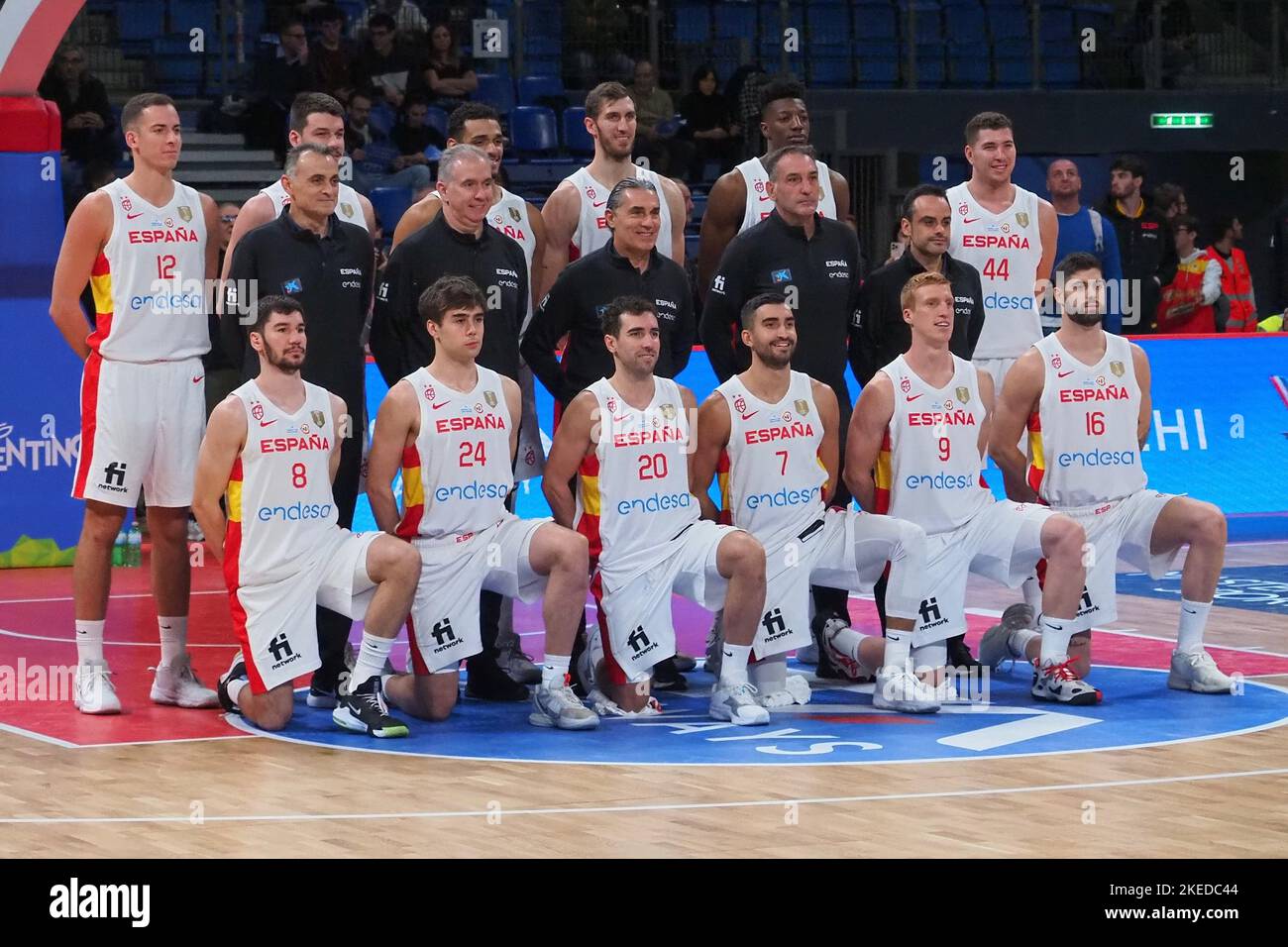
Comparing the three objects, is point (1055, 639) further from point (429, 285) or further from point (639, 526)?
point (429, 285)

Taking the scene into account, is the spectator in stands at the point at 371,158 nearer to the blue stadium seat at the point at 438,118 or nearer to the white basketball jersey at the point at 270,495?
the blue stadium seat at the point at 438,118

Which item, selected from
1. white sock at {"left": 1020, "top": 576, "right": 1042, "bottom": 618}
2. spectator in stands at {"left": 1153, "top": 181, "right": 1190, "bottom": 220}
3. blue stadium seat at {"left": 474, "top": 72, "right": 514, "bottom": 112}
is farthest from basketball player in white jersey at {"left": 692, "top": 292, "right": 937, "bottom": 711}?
blue stadium seat at {"left": 474, "top": 72, "right": 514, "bottom": 112}

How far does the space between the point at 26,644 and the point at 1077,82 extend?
546 inches

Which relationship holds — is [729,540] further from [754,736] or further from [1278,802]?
[1278,802]

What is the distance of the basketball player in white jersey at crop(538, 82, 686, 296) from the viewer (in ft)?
28.5

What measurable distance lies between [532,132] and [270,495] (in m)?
10.2

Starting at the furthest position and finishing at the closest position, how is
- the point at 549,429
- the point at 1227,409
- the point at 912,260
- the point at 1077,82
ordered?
the point at 1077,82, the point at 1227,409, the point at 549,429, the point at 912,260

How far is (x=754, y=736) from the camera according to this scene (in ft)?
24.3

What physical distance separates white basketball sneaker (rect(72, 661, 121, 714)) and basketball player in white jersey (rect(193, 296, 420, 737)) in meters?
0.66

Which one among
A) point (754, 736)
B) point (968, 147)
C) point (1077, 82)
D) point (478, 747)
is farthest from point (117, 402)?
point (1077, 82)

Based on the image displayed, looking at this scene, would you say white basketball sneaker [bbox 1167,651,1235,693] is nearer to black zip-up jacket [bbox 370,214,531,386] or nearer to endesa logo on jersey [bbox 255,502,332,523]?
black zip-up jacket [bbox 370,214,531,386]

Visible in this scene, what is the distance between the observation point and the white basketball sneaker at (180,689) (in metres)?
8.10

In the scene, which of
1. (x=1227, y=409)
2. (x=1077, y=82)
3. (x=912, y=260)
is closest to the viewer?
(x=912, y=260)

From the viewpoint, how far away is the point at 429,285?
26.6 ft
